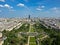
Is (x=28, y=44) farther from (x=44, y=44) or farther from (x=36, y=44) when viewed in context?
(x=44, y=44)

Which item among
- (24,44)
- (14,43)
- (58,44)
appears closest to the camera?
(58,44)

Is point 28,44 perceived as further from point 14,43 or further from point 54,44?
point 54,44

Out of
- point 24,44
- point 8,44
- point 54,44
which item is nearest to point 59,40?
point 54,44

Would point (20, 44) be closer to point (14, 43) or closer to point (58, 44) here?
point (14, 43)

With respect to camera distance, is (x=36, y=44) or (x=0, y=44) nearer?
(x=0, y=44)

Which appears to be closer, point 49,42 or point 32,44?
point 49,42

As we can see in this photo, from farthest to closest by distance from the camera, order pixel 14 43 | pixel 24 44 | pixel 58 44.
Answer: pixel 24 44 → pixel 14 43 → pixel 58 44

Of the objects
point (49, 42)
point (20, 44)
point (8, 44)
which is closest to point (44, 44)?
point (49, 42)

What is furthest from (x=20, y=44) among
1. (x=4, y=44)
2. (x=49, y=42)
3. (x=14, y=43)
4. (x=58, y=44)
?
(x=58, y=44)
